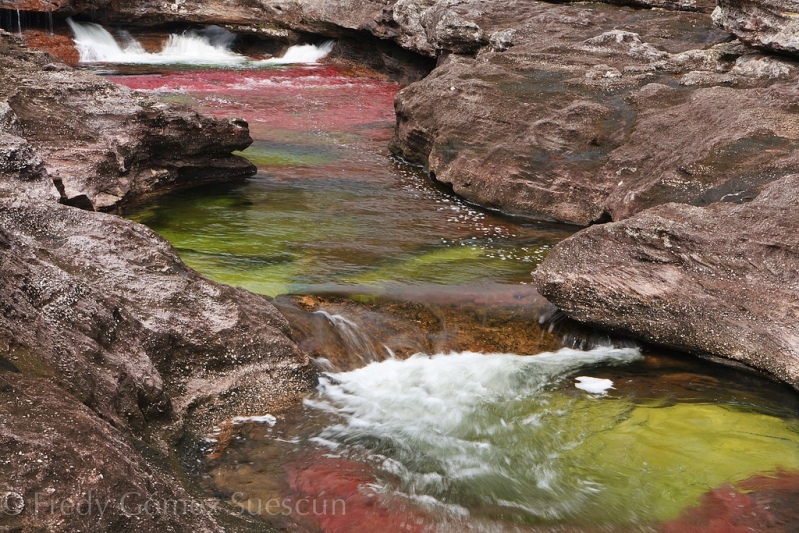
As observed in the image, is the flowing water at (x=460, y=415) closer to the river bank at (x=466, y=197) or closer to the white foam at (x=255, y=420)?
the white foam at (x=255, y=420)

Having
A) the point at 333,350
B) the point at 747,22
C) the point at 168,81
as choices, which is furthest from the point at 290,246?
the point at 168,81

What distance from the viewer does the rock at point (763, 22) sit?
399 inches

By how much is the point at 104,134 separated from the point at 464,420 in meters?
6.31

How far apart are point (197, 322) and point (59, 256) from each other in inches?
40.8

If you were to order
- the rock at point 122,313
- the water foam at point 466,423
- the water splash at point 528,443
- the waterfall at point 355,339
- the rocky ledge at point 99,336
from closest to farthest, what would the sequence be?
1. the rocky ledge at point 99,336
2. the rock at point 122,313
3. the water splash at point 528,443
4. the water foam at point 466,423
5. the waterfall at point 355,339

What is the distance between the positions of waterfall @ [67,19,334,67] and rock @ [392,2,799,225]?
12.4m

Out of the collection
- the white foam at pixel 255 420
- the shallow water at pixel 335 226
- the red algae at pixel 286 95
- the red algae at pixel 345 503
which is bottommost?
the white foam at pixel 255 420

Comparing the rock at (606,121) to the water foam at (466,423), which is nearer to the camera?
the water foam at (466,423)

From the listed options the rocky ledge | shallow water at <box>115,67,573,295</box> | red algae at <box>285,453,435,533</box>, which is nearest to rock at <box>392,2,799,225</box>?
shallow water at <box>115,67,573,295</box>

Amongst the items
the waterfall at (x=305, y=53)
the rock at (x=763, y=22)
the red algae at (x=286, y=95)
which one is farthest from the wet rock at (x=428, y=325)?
the waterfall at (x=305, y=53)

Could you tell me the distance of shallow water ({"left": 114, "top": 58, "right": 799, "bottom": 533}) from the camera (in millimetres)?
4621

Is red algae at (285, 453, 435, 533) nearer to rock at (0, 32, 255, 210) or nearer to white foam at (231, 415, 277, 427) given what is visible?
white foam at (231, 415, 277, 427)

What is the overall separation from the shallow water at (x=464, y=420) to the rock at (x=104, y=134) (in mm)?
747

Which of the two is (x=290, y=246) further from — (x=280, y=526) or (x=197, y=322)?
(x=280, y=526)
